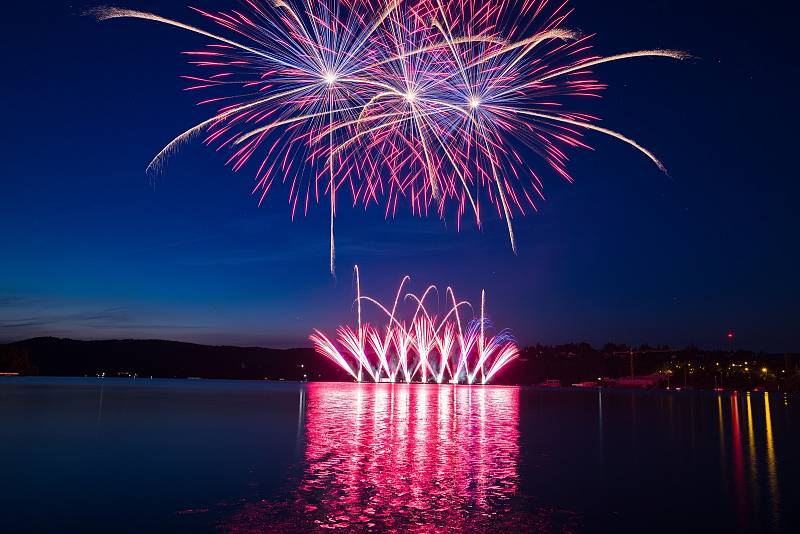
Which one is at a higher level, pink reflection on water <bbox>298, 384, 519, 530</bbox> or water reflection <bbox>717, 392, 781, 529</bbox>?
pink reflection on water <bbox>298, 384, 519, 530</bbox>

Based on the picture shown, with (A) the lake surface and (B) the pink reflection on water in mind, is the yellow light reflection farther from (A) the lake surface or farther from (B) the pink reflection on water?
(B) the pink reflection on water

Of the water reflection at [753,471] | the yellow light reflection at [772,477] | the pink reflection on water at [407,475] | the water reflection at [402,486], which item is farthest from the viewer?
the yellow light reflection at [772,477]

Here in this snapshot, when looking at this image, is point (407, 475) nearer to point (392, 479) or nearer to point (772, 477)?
point (392, 479)

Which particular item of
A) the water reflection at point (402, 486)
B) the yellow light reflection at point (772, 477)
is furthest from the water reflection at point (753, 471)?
the water reflection at point (402, 486)

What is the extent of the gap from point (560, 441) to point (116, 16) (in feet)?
70.9

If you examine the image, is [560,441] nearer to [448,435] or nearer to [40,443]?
[448,435]

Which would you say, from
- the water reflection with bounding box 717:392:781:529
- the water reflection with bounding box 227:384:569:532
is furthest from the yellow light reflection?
the water reflection with bounding box 227:384:569:532

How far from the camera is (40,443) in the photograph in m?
24.9

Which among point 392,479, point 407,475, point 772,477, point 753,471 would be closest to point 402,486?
point 392,479

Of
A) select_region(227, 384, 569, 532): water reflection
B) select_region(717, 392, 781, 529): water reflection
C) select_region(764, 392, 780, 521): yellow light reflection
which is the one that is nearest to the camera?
select_region(227, 384, 569, 532): water reflection

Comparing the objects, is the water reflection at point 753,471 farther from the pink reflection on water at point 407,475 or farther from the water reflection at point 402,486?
the pink reflection on water at point 407,475

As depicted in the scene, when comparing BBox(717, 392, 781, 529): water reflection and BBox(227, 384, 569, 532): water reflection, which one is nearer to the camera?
BBox(227, 384, 569, 532): water reflection

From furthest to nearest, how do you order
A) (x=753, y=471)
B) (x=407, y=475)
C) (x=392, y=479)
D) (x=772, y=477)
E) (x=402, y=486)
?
(x=753, y=471) < (x=772, y=477) < (x=407, y=475) < (x=392, y=479) < (x=402, y=486)

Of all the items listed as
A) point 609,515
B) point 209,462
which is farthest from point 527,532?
point 209,462
